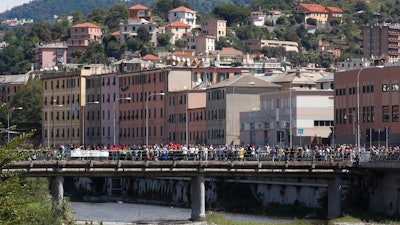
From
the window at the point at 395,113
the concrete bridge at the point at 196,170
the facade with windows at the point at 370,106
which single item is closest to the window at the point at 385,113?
the facade with windows at the point at 370,106

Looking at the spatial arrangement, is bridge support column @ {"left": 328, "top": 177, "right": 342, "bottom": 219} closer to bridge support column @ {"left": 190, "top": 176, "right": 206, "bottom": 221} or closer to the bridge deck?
the bridge deck

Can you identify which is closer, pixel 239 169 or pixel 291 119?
pixel 239 169

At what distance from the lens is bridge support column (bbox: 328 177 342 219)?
7850cm

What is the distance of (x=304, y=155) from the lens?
3147 inches

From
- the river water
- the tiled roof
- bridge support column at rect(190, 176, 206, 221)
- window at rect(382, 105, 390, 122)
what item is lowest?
the river water

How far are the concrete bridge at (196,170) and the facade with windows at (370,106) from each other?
1034 inches

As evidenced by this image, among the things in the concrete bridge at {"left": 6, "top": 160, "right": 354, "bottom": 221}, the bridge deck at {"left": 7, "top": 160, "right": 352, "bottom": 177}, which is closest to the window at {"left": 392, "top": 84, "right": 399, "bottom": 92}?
the concrete bridge at {"left": 6, "top": 160, "right": 354, "bottom": 221}

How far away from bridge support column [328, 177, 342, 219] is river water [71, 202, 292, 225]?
423 centimetres

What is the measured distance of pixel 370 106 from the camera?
11162 cm

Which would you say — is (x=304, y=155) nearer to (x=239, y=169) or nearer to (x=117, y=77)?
(x=239, y=169)

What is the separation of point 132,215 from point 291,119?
28.4 meters

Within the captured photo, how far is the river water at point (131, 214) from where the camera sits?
3260 inches

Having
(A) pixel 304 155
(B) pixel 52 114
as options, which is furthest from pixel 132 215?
(B) pixel 52 114

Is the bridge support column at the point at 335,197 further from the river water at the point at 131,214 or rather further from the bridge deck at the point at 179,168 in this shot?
the river water at the point at 131,214
